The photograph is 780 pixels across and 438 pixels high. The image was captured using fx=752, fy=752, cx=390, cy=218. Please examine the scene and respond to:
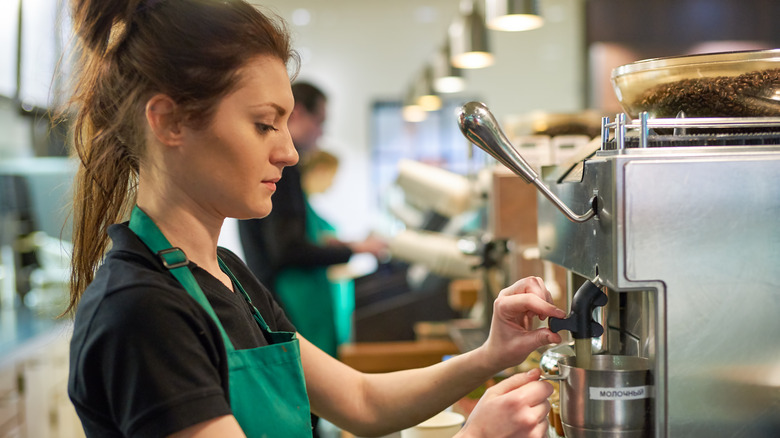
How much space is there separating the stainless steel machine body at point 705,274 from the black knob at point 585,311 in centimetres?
8

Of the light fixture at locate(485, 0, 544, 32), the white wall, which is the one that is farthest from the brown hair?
the white wall

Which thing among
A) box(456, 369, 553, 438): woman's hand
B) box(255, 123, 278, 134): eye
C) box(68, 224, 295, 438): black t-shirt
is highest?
Answer: box(255, 123, 278, 134): eye

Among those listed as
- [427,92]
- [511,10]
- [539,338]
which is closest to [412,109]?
[427,92]

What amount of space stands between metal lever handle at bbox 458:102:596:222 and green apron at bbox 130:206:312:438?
35 cm

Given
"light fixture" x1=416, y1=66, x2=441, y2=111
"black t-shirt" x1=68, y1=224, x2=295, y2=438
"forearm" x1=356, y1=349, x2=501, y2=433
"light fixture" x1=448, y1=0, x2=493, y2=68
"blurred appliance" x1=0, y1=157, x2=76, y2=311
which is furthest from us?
"light fixture" x1=416, y1=66, x2=441, y2=111

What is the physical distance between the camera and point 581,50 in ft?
20.3

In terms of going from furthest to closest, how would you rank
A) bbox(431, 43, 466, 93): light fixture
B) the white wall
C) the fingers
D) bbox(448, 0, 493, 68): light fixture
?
the white wall → bbox(431, 43, 466, 93): light fixture → bbox(448, 0, 493, 68): light fixture → the fingers

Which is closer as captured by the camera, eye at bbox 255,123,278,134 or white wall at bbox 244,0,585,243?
eye at bbox 255,123,278,134

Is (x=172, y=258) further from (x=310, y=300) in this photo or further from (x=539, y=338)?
(x=310, y=300)

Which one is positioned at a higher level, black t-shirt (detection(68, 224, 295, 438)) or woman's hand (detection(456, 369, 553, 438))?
black t-shirt (detection(68, 224, 295, 438))

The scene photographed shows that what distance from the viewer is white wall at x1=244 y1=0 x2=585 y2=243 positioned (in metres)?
6.27

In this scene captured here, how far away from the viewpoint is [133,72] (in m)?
0.88

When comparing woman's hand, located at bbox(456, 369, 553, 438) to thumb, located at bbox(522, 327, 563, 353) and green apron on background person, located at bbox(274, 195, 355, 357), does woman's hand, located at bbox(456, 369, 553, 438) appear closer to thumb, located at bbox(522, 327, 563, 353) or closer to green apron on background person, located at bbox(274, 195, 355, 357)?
thumb, located at bbox(522, 327, 563, 353)

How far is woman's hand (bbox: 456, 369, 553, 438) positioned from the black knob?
0.27 ft
